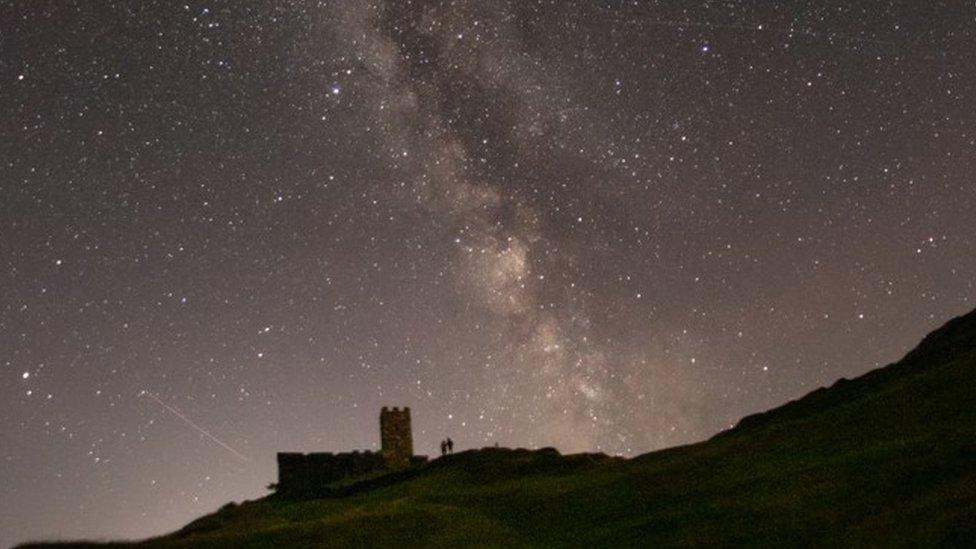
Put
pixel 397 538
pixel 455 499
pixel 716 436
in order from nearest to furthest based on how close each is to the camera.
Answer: pixel 397 538 < pixel 455 499 < pixel 716 436

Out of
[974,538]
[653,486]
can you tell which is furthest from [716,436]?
[974,538]

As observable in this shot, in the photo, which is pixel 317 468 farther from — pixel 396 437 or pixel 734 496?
pixel 734 496

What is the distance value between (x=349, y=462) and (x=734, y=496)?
2849 centimetres

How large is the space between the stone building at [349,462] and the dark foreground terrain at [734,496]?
30.2 ft

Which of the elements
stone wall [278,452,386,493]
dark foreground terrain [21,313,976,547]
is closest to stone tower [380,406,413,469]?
stone wall [278,452,386,493]

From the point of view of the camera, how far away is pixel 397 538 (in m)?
22.2

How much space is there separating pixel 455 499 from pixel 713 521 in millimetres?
10314

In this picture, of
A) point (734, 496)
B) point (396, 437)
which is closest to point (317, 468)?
point (396, 437)

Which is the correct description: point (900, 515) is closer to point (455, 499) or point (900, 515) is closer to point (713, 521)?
point (713, 521)

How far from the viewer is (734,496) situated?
2222 centimetres

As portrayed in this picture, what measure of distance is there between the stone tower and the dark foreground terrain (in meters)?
11.4

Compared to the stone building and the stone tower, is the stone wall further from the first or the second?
the stone tower

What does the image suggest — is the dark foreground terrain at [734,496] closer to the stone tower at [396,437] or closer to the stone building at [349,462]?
the stone building at [349,462]

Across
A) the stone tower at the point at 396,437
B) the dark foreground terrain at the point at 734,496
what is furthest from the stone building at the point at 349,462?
the dark foreground terrain at the point at 734,496
